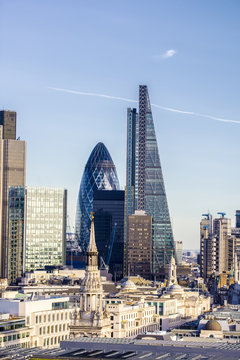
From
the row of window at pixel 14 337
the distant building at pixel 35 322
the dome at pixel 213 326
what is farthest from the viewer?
the dome at pixel 213 326

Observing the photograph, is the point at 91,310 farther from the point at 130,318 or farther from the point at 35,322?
the point at 130,318

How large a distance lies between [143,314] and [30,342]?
2230 inches

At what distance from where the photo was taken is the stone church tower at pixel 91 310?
12375cm

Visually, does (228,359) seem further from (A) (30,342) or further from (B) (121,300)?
(B) (121,300)

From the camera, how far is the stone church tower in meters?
124

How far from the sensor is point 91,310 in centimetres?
12612

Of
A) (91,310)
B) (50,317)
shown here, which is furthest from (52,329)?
(91,310)

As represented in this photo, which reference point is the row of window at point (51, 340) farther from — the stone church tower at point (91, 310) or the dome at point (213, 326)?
the dome at point (213, 326)

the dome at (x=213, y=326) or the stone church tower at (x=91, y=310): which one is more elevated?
the stone church tower at (x=91, y=310)

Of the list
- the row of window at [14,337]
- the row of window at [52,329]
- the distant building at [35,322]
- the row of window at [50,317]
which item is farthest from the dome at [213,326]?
the row of window at [14,337]

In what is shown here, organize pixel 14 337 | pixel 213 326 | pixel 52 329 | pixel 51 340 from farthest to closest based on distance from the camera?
A: pixel 213 326 < pixel 52 329 < pixel 51 340 < pixel 14 337

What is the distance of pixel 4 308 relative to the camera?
13950 cm

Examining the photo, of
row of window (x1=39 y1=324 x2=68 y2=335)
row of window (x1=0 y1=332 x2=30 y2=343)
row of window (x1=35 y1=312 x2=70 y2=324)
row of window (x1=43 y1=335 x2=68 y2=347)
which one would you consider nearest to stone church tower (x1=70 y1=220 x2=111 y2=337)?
row of window (x1=0 y1=332 x2=30 y2=343)

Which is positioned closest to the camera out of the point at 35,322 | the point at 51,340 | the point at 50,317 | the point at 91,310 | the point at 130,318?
the point at 91,310
